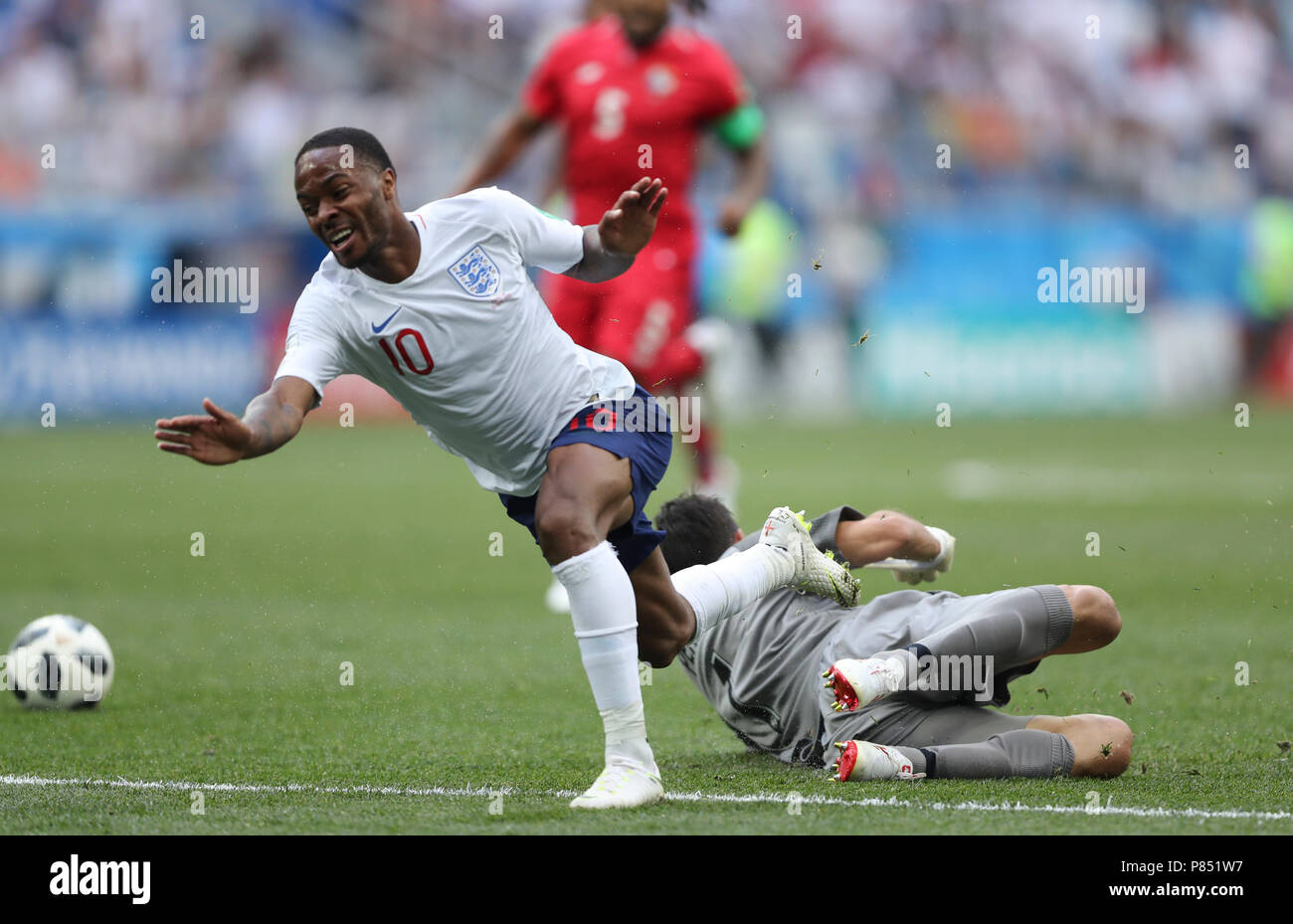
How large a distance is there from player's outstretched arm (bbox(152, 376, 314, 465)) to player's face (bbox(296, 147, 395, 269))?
40cm

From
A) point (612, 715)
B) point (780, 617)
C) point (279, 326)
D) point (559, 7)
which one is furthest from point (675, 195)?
point (559, 7)

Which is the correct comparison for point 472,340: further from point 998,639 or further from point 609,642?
point 998,639

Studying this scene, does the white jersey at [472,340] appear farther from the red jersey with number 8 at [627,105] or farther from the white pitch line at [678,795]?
the red jersey with number 8 at [627,105]

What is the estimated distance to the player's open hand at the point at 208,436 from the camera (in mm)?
3721

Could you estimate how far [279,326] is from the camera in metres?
17.6

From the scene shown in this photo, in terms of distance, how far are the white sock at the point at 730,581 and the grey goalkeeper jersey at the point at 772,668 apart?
0.31ft

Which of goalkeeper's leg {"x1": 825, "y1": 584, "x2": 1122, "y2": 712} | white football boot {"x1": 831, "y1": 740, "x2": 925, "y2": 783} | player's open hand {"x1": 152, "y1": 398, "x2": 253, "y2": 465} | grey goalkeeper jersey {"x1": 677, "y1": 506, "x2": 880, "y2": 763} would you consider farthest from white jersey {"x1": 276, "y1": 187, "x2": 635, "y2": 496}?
white football boot {"x1": 831, "y1": 740, "x2": 925, "y2": 783}

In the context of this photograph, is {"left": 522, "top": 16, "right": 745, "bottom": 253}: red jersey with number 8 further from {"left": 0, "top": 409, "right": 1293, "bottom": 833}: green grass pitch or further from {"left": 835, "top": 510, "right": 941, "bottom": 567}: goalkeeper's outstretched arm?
{"left": 835, "top": 510, "right": 941, "bottom": 567}: goalkeeper's outstretched arm

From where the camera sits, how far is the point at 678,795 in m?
4.24

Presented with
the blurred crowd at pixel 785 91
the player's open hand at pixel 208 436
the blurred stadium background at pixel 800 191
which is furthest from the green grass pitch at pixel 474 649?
the blurred crowd at pixel 785 91

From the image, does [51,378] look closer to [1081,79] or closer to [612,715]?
[1081,79]

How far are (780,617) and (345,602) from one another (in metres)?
3.83

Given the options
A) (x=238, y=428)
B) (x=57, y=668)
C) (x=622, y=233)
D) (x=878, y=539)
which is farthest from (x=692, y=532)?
(x=57, y=668)

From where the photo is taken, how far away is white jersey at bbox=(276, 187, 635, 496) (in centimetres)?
439
